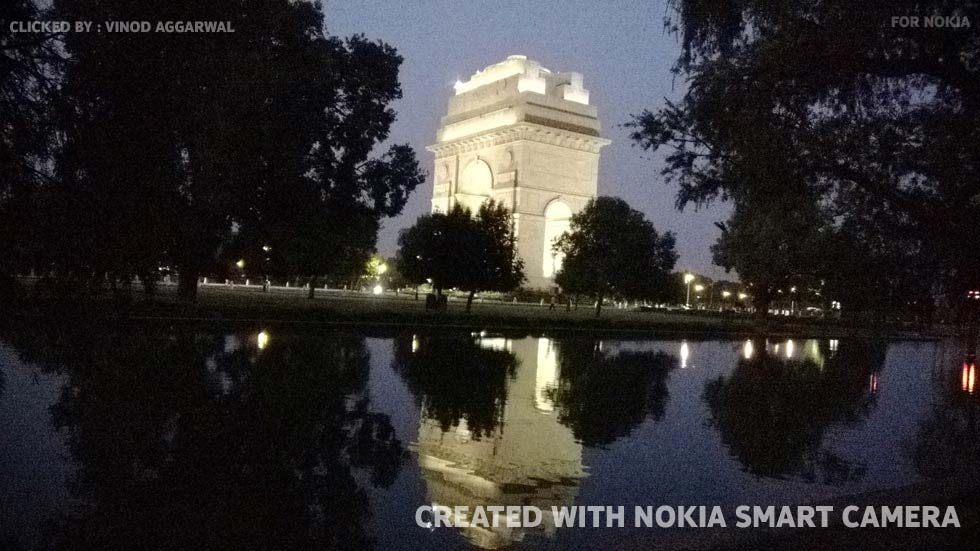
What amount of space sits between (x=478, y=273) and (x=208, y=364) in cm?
2756

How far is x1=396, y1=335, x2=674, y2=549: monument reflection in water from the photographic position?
8078 millimetres

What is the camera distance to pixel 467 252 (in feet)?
143

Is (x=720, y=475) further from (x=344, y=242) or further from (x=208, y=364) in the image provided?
(x=344, y=242)

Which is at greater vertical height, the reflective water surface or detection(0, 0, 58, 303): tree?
detection(0, 0, 58, 303): tree

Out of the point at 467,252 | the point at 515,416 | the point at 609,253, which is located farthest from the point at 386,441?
the point at 609,253

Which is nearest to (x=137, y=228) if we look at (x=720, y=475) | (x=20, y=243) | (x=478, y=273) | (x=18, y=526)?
(x=20, y=243)

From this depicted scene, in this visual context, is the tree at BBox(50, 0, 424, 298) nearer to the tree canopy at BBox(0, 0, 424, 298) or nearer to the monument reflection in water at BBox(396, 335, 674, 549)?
the tree canopy at BBox(0, 0, 424, 298)

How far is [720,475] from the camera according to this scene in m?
9.41

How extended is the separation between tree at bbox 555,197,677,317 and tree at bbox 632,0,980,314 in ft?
131

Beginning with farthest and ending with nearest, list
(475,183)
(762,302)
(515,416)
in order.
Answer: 1. (475,183)
2. (762,302)
3. (515,416)

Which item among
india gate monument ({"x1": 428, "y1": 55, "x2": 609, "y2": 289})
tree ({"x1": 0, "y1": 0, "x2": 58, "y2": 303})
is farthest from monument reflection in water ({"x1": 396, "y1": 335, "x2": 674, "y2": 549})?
india gate monument ({"x1": 428, "y1": 55, "x2": 609, "y2": 289})

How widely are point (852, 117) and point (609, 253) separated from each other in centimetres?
4140

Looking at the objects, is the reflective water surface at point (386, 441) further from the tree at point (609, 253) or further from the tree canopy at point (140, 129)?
the tree at point (609, 253)

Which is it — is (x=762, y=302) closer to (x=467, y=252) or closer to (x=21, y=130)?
(x=467, y=252)
